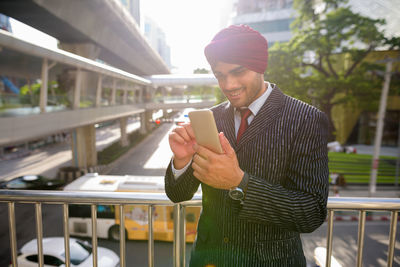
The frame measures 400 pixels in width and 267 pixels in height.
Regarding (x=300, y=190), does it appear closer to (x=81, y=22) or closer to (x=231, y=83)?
(x=231, y=83)

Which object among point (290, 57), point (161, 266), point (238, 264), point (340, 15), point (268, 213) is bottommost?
point (161, 266)

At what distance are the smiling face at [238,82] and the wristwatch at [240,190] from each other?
370 millimetres

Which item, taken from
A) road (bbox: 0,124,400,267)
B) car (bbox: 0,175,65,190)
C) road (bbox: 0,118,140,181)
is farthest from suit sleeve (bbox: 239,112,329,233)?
road (bbox: 0,118,140,181)

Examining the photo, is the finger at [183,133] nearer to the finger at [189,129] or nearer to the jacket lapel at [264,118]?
the finger at [189,129]

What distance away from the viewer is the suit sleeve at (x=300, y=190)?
0.83 metres

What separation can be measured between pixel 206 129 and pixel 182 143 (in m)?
0.23

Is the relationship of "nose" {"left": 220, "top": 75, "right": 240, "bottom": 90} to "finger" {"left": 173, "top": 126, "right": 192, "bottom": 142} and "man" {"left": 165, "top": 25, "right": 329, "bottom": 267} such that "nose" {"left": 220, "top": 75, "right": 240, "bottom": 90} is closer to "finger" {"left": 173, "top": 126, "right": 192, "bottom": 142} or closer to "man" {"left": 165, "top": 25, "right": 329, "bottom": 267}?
"man" {"left": 165, "top": 25, "right": 329, "bottom": 267}

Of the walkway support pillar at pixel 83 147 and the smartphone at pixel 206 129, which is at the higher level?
the smartphone at pixel 206 129

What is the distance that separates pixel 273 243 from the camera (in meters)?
1.02

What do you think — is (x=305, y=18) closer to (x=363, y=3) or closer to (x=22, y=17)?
(x=363, y=3)

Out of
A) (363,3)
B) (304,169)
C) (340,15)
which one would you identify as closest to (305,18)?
(340,15)

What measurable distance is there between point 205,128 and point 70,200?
1.21m

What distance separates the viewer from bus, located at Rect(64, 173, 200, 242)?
6.11 meters

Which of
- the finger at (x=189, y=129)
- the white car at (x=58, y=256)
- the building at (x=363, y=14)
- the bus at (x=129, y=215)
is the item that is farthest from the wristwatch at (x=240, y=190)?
the white car at (x=58, y=256)
